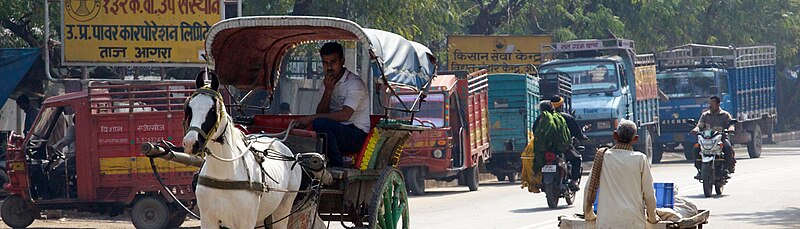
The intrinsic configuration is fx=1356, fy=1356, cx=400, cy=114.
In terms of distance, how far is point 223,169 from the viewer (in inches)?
335

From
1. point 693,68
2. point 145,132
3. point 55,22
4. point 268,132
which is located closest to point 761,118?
point 693,68

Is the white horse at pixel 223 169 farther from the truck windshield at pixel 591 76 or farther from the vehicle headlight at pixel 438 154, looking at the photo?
the truck windshield at pixel 591 76

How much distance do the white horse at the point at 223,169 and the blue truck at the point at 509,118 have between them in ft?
55.2

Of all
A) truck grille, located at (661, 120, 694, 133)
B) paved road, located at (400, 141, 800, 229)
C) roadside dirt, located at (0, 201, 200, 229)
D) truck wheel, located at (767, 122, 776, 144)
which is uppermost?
truck grille, located at (661, 120, 694, 133)

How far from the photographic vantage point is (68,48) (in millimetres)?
19547

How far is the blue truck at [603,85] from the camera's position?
92.1 feet

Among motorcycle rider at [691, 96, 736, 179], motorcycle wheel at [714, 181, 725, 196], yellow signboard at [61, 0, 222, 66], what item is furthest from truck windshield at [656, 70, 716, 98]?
yellow signboard at [61, 0, 222, 66]

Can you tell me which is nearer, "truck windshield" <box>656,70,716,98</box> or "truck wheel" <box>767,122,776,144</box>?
"truck windshield" <box>656,70,716,98</box>

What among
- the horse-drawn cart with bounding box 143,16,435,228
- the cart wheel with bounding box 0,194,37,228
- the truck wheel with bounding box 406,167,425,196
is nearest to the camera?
the horse-drawn cart with bounding box 143,16,435,228

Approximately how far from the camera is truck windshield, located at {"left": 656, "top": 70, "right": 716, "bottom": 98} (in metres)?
33.5

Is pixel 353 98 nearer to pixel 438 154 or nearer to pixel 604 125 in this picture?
pixel 438 154

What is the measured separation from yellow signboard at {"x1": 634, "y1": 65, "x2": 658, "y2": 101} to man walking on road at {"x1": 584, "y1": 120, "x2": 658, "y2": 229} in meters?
21.5

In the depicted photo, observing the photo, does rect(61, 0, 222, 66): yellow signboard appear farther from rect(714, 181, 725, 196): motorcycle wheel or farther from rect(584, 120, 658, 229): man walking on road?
rect(584, 120, 658, 229): man walking on road

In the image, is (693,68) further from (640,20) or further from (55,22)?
(55,22)
